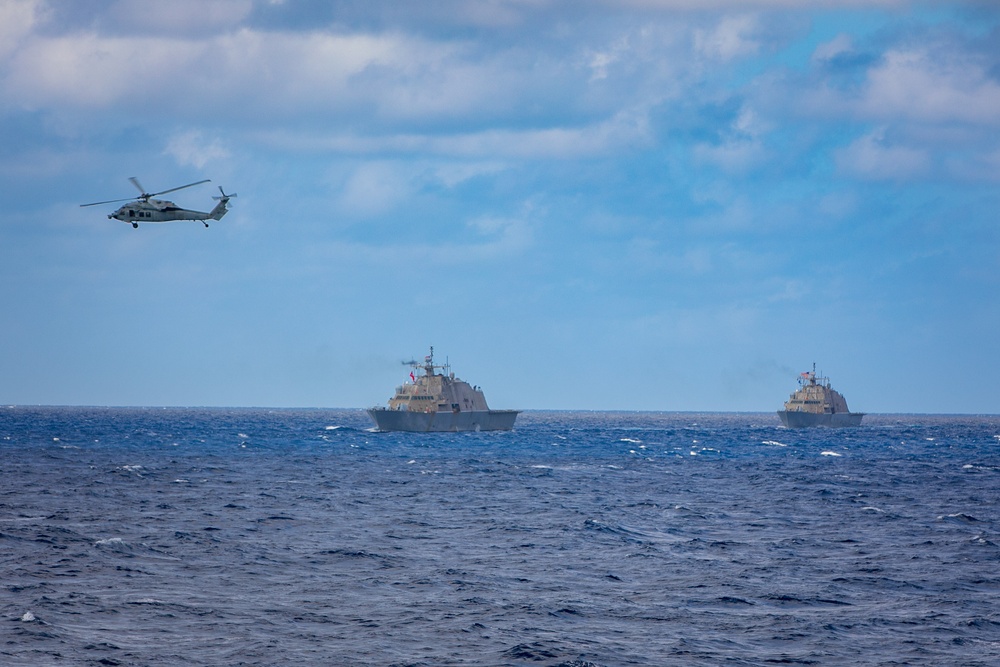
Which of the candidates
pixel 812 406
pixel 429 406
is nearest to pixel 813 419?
pixel 812 406

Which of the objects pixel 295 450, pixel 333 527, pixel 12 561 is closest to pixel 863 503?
pixel 333 527

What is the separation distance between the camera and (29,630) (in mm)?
18188

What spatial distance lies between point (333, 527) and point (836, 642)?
17.3 meters

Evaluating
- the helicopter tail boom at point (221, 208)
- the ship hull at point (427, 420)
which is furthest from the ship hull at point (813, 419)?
the helicopter tail boom at point (221, 208)

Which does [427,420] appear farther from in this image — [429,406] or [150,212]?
[150,212]

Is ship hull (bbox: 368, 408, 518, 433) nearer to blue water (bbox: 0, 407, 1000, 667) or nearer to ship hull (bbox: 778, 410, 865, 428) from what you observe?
ship hull (bbox: 778, 410, 865, 428)

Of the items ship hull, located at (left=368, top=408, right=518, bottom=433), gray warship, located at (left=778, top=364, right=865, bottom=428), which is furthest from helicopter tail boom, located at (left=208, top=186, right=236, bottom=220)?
gray warship, located at (left=778, top=364, right=865, bottom=428)

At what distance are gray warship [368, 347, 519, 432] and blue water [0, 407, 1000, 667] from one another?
5125cm

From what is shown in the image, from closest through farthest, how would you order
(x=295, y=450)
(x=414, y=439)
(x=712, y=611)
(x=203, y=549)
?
(x=712, y=611) < (x=203, y=549) < (x=295, y=450) < (x=414, y=439)

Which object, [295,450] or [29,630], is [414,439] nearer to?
[295,450]

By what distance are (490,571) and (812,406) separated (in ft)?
402

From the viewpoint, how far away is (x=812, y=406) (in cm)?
14062

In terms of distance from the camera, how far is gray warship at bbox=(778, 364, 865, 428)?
5536 inches

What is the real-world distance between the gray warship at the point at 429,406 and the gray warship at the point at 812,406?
51254 millimetres
